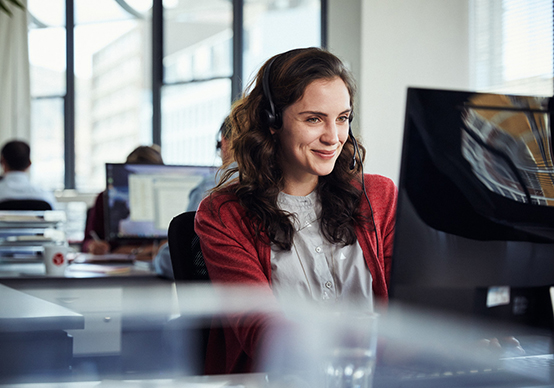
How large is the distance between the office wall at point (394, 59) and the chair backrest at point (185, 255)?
3227mm

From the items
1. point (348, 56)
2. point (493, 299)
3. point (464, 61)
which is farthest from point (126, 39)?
point (493, 299)

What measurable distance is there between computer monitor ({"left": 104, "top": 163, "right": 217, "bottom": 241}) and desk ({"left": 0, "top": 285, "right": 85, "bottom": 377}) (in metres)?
0.94

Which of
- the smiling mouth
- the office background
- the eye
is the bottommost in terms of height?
the smiling mouth

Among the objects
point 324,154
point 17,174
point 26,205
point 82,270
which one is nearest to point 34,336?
point 324,154

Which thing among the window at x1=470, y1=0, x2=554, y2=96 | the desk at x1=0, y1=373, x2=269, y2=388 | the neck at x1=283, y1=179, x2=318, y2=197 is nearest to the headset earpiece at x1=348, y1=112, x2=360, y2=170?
the neck at x1=283, y1=179, x2=318, y2=197

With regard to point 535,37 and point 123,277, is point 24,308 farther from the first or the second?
point 535,37

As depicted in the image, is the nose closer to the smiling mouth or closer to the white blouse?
the smiling mouth

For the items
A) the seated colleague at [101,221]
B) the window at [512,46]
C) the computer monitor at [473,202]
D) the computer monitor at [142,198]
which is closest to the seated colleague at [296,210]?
the computer monitor at [473,202]

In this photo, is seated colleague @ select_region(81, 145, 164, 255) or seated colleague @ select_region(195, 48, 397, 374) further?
seated colleague @ select_region(81, 145, 164, 255)

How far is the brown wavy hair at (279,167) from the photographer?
3.83 feet

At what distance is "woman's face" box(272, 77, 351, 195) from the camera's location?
1.16m

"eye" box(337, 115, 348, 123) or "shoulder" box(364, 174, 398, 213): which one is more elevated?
"eye" box(337, 115, 348, 123)

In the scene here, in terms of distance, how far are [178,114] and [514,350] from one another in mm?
4723

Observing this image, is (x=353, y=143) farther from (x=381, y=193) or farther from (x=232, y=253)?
(x=232, y=253)
